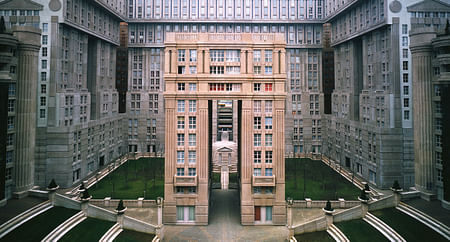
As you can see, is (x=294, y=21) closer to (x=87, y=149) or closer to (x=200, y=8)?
(x=200, y=8)

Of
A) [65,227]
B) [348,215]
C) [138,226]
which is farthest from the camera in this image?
[348,215]

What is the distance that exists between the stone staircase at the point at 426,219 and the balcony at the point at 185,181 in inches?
1222

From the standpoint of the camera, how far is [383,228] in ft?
130

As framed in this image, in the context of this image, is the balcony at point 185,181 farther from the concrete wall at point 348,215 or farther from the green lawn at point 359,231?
the green lawn at point 359,231

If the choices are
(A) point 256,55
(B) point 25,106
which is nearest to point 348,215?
(A) point 256,55

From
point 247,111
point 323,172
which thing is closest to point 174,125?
point 247,111

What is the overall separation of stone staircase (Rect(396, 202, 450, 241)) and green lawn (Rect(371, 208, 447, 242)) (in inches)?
16.8

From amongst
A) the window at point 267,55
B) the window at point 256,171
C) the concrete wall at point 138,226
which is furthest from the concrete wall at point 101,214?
the window at point 267,55

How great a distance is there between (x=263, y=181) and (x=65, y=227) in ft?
96.9

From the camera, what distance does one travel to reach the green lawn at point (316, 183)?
59.4m

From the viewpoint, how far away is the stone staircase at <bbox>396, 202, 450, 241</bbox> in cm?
3231

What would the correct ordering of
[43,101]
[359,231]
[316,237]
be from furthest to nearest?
[43,101]
[316,237]
[359,231]

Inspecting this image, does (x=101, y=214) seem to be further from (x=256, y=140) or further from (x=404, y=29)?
(x=404, y=29)

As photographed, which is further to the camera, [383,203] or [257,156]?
[257,156]
